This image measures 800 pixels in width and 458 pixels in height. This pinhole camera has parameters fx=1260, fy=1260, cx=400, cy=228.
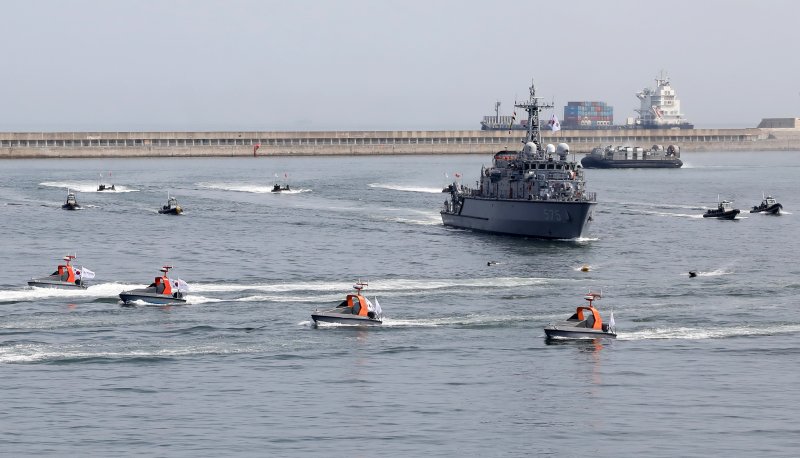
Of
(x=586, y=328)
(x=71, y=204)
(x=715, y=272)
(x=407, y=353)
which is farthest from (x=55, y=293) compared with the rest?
(x=71, y=204)

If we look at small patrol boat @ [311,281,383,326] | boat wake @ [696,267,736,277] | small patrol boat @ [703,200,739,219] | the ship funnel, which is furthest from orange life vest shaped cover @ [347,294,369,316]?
small patrol boat @ [703,200,739,219]

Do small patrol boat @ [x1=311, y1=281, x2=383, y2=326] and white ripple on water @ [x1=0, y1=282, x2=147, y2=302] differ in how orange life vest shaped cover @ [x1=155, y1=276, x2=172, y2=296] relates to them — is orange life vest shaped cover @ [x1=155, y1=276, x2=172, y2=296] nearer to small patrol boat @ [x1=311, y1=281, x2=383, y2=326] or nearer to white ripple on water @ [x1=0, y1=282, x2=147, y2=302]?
white ripple on water @ [x1=0, y1=282, x2=147, y2=302]

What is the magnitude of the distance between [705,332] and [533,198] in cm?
4926

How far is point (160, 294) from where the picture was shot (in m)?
78.4

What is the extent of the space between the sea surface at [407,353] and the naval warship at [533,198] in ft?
12.4

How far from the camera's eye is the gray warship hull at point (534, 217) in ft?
383

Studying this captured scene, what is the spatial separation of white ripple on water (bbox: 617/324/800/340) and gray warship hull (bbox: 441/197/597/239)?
4411 centimetres

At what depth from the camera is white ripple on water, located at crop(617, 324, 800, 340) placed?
7019cm

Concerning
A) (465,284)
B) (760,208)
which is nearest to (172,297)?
(465,284)

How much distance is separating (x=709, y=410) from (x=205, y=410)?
73.0ft

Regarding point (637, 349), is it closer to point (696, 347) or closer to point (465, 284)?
point (696, 347)

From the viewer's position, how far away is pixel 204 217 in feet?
475

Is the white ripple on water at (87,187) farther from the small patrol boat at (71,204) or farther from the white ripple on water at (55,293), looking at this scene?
the white ripple on water at (55,293)

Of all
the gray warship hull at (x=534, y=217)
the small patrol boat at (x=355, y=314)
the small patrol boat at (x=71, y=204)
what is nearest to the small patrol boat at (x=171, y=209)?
the small patrol boat at (x=71, y=204)
